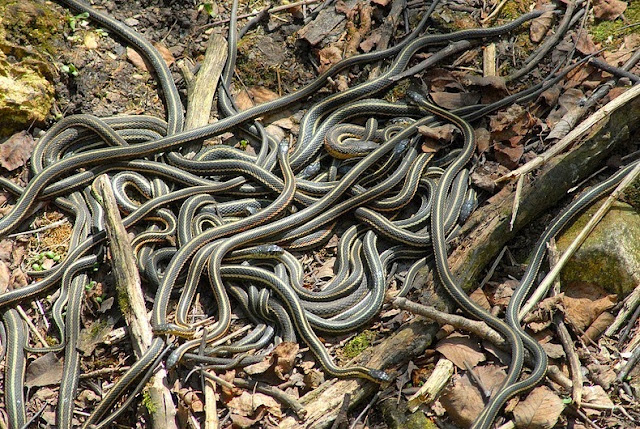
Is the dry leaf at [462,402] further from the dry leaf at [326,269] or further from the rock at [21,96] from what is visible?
the rock at [21,96]

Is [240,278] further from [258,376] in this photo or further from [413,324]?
[413,324]

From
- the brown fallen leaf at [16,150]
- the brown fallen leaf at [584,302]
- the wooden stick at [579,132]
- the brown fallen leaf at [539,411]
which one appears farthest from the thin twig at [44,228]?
the brown fallen leaf at [584,302]

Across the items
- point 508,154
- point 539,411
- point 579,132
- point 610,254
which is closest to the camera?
point 539,411

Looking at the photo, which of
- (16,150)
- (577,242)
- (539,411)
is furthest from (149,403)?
(577,242)

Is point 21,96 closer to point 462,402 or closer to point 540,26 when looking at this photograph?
point 462,402

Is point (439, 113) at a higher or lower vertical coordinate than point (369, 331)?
higher

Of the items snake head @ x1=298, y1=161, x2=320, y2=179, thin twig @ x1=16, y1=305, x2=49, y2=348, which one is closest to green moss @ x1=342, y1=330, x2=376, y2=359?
snake head @ x1=298, y1=161, x2=320, y2=179

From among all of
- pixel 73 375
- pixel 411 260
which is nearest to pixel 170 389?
pixel 73 375

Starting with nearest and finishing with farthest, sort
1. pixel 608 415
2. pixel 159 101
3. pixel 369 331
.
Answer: pixel 608 415 → pixel 369 331 → pixel 159 101
